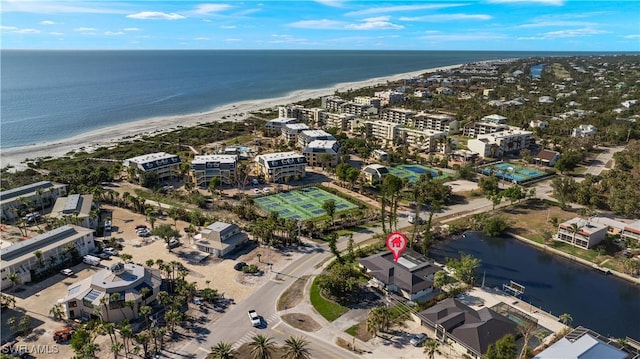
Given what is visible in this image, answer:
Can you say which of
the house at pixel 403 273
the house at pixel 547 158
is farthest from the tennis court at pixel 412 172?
the house at pixel 403 273

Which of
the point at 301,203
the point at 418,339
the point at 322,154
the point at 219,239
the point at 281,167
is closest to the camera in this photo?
the point at 418,339

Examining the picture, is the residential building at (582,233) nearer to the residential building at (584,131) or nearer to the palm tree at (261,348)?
the palm tree at (261,348)

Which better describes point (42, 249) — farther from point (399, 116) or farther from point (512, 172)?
point (399, 116)

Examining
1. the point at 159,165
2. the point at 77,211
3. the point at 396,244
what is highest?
the point at 159,165

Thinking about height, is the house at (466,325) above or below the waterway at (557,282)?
above

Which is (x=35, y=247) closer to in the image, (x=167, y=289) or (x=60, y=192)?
(x=167, y=289)

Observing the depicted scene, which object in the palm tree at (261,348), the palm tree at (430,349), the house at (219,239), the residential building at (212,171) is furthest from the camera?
the residential building at (212,171)

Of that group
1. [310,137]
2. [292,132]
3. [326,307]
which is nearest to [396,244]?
[326,307]
